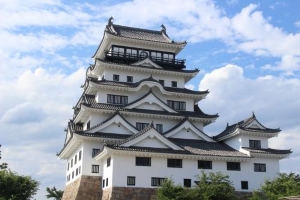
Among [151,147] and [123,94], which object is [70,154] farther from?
[151,147]

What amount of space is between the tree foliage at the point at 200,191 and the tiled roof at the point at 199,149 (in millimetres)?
3914

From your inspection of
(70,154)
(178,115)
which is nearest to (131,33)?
(178,115)

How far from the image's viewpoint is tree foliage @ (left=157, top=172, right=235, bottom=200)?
25828 millimetres

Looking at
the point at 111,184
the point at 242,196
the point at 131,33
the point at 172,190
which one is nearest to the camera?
the point at 172,190

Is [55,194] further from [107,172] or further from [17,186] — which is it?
[107,172]

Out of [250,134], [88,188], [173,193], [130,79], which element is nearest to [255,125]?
[250,134]

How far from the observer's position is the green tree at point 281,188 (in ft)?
90.4

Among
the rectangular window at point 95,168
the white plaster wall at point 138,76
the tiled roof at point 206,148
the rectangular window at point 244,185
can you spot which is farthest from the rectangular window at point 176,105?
the rectangular window at point 95,168

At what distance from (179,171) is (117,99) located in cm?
947

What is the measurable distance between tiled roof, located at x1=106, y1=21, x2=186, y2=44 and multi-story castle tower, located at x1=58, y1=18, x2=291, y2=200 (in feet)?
0.39

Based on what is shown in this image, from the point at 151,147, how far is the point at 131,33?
1487cm

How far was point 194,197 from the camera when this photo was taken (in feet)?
85.7

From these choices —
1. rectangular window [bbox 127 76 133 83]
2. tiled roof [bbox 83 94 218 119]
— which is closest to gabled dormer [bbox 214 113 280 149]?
tiled roof [bbox 83 94 218 119]

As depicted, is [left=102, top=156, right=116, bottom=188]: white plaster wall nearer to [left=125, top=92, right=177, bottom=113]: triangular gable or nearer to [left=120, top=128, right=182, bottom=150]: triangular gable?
[left=120, top=128, right=182, bottom=150]: triangular gable
